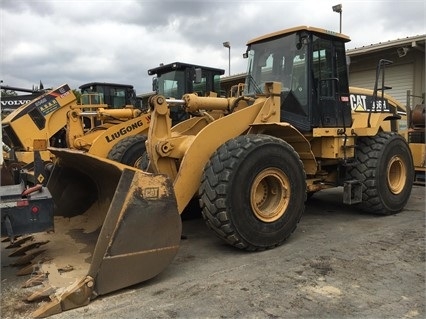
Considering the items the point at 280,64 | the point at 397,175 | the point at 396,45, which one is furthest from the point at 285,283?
the point at 396,45

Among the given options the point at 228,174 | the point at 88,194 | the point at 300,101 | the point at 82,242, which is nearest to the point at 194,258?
the point at 228,174

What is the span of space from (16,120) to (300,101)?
21.3 feet

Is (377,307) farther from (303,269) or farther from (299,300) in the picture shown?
(303,269)

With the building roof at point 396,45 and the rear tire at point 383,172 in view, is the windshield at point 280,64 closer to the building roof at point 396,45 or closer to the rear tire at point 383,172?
the rear tire at point 383,172

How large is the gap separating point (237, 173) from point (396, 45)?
1037cm

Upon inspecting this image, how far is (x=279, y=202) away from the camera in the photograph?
15.9 ft

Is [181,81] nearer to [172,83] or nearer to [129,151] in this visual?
[172,83]

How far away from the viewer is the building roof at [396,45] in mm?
12148

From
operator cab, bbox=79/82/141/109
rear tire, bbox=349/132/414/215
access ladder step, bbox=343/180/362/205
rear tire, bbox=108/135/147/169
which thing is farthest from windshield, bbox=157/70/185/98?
access ladder step, bbox=343/180/362/205

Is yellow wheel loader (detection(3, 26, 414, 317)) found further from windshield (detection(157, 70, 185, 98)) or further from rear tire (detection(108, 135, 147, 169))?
windshield (detection(157, 70, 185, 98))

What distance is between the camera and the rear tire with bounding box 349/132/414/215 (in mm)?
6094

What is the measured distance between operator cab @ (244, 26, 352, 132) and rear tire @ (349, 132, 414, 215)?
56 cm

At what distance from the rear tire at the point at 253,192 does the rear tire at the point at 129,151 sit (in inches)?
127

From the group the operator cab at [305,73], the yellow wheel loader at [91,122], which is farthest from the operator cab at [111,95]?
the operator cab at [305,73]
